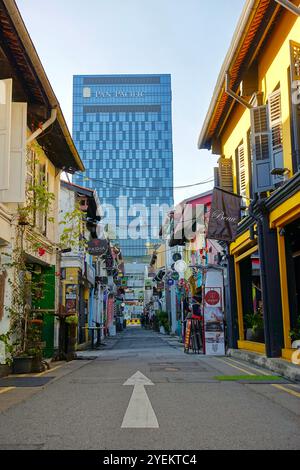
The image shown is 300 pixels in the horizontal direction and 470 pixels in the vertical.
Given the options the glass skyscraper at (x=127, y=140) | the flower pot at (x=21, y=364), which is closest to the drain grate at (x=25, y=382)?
the flower pot at (x=21, y=364)

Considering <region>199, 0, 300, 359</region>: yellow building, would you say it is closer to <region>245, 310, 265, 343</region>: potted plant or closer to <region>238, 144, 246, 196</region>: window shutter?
<region>245, 310, 265, 343</region>: potted plant

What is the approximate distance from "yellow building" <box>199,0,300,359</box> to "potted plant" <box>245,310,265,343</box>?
3cm

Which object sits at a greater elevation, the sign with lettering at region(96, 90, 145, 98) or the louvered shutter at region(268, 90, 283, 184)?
the sign with lettering at region(96, 90, 145, 98)

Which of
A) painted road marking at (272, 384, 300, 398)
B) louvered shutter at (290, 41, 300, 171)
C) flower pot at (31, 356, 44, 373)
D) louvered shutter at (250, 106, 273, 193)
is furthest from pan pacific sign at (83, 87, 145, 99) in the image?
painted road marking at (272, 384, 300, 398)

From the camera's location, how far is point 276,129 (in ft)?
42.1

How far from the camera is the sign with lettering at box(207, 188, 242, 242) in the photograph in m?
14.6

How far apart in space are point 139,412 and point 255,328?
30.4ft

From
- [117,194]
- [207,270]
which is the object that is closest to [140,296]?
[117,194]

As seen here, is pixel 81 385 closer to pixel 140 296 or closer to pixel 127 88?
pixel 140 296

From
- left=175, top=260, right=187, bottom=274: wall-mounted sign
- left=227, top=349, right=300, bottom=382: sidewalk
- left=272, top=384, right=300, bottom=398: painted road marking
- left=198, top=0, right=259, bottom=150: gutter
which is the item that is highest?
left=198, top=0, right=259, bottom=150: gutter

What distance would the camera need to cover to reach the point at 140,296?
11831cm

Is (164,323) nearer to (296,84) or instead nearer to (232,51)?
(232,51)

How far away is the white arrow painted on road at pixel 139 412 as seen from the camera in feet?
19.7
